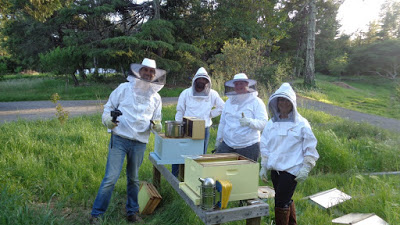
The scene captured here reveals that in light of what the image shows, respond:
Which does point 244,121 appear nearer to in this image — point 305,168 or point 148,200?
point 305,168

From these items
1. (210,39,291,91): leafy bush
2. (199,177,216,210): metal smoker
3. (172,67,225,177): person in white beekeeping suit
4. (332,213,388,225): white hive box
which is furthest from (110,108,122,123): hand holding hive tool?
(210,39,291,91): leafy bush

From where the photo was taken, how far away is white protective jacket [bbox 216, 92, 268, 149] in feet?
11.7

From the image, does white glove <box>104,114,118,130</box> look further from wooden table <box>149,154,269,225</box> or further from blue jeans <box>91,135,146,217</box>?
wooden table <box>149,154,269,225</box>

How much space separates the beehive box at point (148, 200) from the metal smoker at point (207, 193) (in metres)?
1.47

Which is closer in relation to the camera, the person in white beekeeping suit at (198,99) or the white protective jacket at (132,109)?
the white protective jacket at (132,109)

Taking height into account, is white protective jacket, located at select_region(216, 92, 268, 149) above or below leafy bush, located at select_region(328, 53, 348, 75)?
below

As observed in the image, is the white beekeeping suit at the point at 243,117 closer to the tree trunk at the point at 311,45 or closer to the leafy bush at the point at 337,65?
the tree trunk at the point at 311,45

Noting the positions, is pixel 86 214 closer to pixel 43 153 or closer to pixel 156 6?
pixel 43 153

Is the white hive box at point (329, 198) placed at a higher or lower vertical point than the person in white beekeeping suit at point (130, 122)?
lower

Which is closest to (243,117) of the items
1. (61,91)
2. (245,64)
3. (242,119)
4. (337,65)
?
(242,119)

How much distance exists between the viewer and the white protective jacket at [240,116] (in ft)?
11.7

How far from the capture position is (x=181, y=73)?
18.8 metres

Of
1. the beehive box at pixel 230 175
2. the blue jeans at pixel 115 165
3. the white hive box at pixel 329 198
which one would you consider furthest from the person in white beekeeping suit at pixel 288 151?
the blue jeans at pixel 115 165

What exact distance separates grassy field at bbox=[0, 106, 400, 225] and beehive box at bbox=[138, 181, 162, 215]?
105 millimetres
